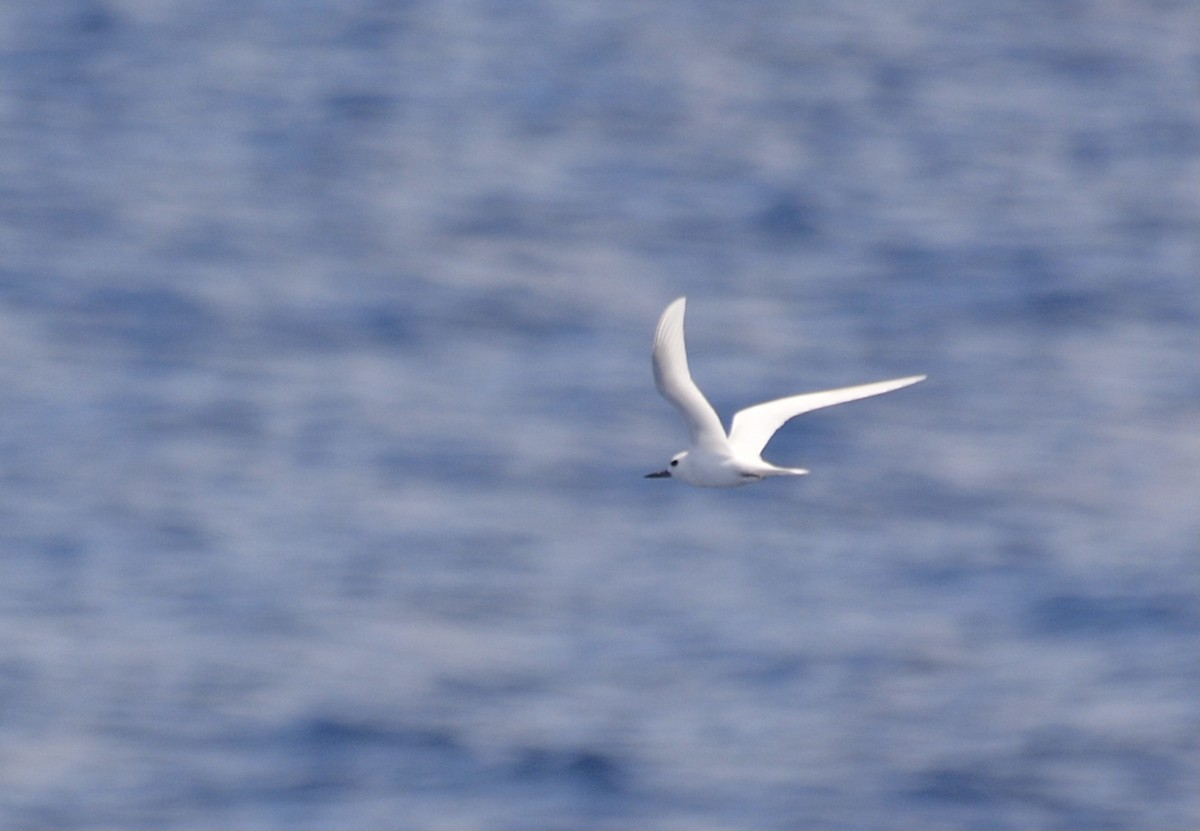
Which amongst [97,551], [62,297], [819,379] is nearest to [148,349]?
[62,297]

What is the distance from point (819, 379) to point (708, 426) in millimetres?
10531

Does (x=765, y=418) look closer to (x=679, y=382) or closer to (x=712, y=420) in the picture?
(x=712, y=420)

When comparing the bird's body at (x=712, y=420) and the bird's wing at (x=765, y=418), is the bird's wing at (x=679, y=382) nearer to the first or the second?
the bird's body at (x=712, y=420)

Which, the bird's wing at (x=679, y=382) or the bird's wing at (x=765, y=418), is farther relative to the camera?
the bird's wing at (x=765, y=418)

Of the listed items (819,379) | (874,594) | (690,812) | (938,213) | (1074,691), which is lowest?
(690,812)

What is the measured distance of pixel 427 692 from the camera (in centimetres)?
1955

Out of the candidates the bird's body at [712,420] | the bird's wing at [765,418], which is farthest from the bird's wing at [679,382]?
the bird's wing at [765,418]

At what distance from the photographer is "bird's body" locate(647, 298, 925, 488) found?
1280cm

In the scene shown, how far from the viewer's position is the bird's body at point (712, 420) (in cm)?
1280

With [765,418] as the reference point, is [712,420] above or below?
below

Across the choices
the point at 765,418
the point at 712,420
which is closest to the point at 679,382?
the point at 712,420

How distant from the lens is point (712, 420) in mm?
13422

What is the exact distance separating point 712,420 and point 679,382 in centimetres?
58

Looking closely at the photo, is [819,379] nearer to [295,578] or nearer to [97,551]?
[295,578]
